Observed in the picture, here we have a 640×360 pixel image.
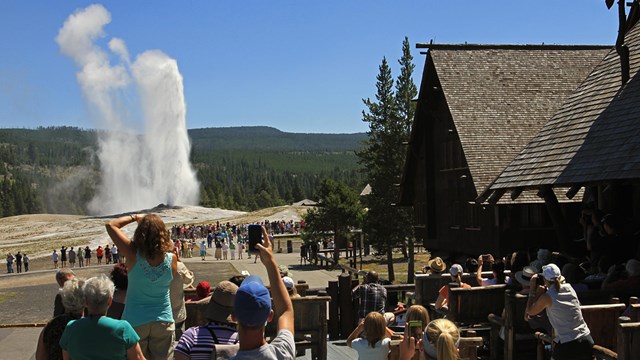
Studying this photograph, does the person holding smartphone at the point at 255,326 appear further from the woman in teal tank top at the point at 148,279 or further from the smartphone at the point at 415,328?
the smartphone at the point at 415,328

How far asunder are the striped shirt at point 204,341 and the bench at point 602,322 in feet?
15.3

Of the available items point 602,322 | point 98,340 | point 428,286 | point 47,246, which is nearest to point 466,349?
point 602,322

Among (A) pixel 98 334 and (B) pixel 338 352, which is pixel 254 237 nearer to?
(A) pixel 98 334

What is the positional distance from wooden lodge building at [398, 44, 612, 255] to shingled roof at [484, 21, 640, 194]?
576 centimetres

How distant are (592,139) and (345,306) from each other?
19.5ft

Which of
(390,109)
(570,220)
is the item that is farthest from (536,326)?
(390,109)

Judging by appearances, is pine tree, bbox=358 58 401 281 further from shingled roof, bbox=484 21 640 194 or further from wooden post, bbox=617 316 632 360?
wooden post, bbox=617 316 632 360

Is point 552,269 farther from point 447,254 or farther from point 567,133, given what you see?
point 447,254

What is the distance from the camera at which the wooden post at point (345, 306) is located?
47.1ft

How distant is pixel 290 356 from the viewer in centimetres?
503

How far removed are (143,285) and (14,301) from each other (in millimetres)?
29352

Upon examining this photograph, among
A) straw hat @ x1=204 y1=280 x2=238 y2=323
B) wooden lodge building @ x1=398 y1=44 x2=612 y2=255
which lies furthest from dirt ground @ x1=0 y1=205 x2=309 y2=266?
straw hat @ x1=204 y1=280 x2=238 y2=323

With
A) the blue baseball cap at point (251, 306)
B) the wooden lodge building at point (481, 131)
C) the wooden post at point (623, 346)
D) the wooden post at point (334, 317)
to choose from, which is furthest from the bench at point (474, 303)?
the wooden lodge building at point (481, 131)

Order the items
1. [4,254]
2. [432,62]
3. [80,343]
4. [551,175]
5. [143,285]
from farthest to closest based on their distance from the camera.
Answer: [4,254] → [432,62] → [551,175] → [143,285] → [80,343]
